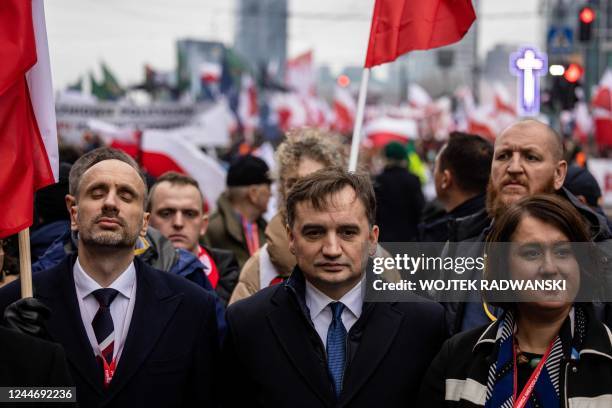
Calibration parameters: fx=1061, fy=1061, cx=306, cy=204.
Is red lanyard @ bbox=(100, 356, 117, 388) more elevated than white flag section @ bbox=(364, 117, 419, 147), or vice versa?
white flag section @ bbox=(364, 117, 419, 147)

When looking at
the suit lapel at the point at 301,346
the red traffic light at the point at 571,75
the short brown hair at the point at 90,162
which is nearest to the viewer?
the suit lapel at the point at 301,346

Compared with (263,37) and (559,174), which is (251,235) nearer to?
(559,174)

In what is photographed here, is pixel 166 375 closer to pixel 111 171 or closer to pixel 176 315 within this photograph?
pixel 176 315

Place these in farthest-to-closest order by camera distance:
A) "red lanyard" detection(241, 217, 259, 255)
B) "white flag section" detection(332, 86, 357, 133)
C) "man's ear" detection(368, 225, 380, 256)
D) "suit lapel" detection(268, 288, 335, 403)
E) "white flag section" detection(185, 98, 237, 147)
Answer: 1. "white flag section" detection(332, 86, 357, 133)
2. "white flag section" detection(185, 98, 237, 147)
3. "red lanyard" detection(241, 217, 259, 255)
4. "man's ear" detection(368, 225, 380, 256)
5. "suit lapel" detection(268, 288, 335, 403)

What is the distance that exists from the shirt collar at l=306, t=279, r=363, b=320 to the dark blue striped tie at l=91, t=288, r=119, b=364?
0.77 meters

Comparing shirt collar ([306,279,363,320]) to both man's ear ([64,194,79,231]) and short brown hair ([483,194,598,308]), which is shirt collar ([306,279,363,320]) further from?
man's ear ([64,194,79,231])

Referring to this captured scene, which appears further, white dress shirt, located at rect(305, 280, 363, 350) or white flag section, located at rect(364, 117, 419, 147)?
white flag section, located at rect(364, 117, 419, 147)

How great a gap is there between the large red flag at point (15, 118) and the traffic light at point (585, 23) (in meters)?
17.5

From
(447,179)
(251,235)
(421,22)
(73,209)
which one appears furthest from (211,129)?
(73,209)

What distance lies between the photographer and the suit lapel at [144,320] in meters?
3.92

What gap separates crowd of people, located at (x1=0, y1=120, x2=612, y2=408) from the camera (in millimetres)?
3365

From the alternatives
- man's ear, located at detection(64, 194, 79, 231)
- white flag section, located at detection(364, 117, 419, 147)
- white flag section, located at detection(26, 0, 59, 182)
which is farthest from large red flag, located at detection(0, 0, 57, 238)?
white flag section, located at detection(364, 117, 419, 147)

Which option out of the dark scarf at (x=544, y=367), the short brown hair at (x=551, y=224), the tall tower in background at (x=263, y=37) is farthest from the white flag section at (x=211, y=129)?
the tall tower in background at (x=263, y=37)

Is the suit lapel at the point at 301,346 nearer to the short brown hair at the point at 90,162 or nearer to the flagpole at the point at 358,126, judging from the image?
the short brown hair at the point at 90,162
